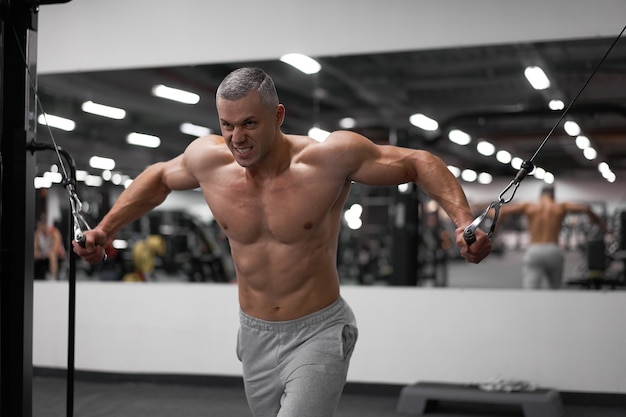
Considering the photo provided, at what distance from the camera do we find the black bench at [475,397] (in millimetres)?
4625

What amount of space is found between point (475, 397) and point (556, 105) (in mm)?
1902

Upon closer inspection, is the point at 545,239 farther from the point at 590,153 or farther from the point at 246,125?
the point at 246,125

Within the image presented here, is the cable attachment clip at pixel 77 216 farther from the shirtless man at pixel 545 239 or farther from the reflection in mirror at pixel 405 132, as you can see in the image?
the shirtless man at pixel 545 239

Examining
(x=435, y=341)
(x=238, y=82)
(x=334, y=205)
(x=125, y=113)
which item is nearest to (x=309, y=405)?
(x=334, y=205)

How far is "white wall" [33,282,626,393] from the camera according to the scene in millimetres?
5129

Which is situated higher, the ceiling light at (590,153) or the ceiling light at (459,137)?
the ceiling light at (459,137)

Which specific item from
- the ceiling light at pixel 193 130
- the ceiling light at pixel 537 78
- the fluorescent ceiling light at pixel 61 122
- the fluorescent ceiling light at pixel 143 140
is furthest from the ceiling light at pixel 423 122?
the fluorescent ceiling light at pixel 61 122

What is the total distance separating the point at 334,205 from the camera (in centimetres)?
259

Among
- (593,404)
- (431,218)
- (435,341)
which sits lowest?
(593,404)

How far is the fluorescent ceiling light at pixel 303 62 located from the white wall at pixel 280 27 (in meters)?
0.05

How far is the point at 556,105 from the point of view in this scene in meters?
5.15

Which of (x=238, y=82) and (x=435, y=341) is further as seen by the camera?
(x=435, y=341)

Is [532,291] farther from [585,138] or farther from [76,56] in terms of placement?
[76,56]

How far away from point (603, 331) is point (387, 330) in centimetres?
139
